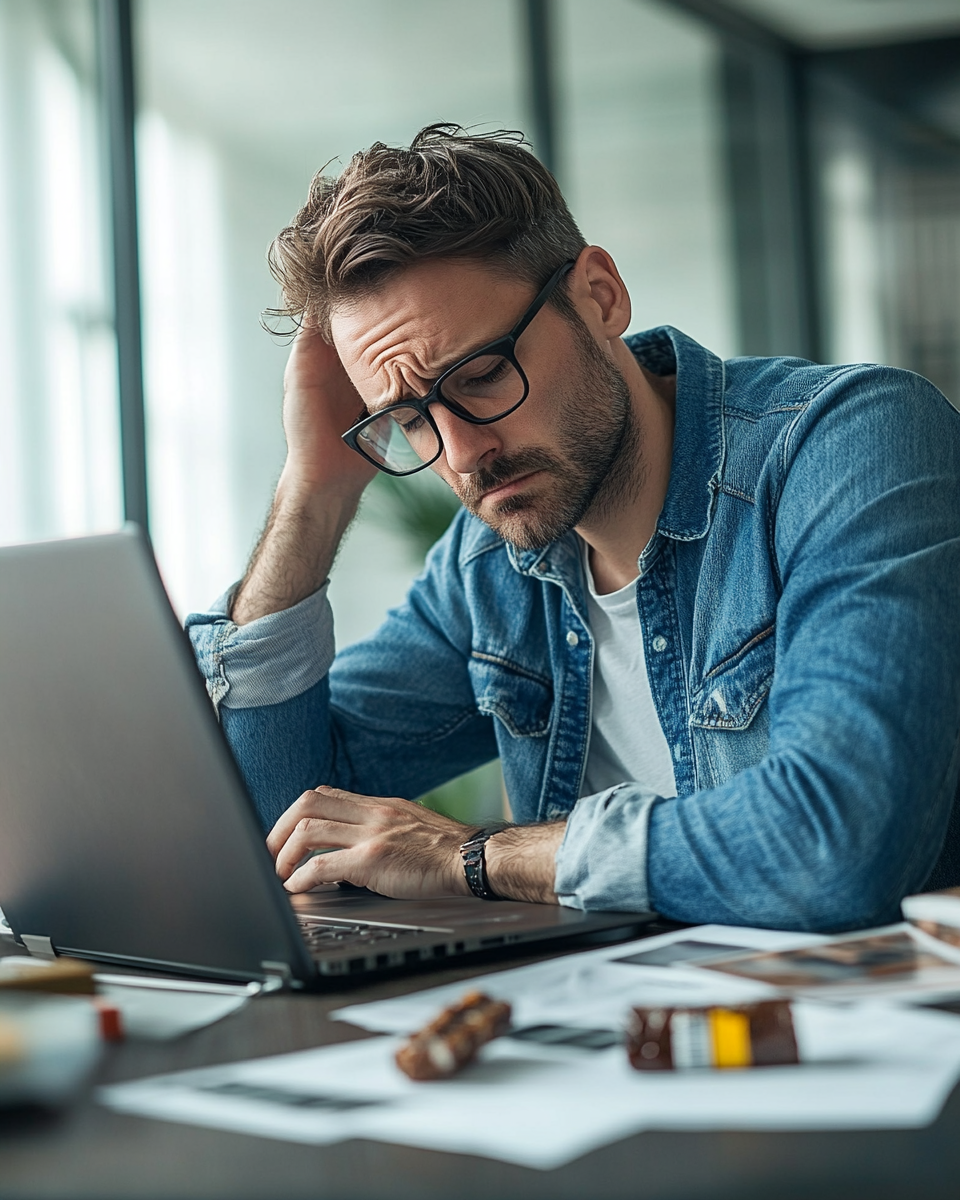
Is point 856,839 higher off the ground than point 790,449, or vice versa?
point 790,449

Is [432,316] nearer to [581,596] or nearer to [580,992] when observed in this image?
[581,596]

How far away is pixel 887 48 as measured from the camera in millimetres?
5582

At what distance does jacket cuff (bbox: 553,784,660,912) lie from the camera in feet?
3.26

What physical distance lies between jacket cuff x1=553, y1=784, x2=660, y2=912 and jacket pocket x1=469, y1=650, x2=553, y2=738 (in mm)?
497

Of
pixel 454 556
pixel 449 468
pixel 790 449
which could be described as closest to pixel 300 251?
pixel 449 468

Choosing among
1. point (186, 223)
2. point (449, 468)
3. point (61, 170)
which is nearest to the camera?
point (449, 468)

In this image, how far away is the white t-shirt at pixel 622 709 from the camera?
4.90 feet

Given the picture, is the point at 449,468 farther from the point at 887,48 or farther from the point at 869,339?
the point at 887,48

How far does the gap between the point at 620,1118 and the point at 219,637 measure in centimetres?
108

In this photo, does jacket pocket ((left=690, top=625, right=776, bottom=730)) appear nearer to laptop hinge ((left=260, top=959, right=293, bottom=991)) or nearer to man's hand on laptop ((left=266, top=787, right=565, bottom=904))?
man's hand on laptop ((left=266, top=787, right=565, bottom=904))

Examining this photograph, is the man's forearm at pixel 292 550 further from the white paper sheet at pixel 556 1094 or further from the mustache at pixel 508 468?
the white paper sheet at pixel 556 1094

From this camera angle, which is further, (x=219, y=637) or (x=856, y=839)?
(x=219, y=637)

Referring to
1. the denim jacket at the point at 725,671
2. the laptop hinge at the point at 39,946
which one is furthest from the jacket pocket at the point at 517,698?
the laptop hinge at the point at 39,946

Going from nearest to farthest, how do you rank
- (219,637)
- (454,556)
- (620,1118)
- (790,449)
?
(620,1118)
(790,449)
(219,637)
(454,556)
